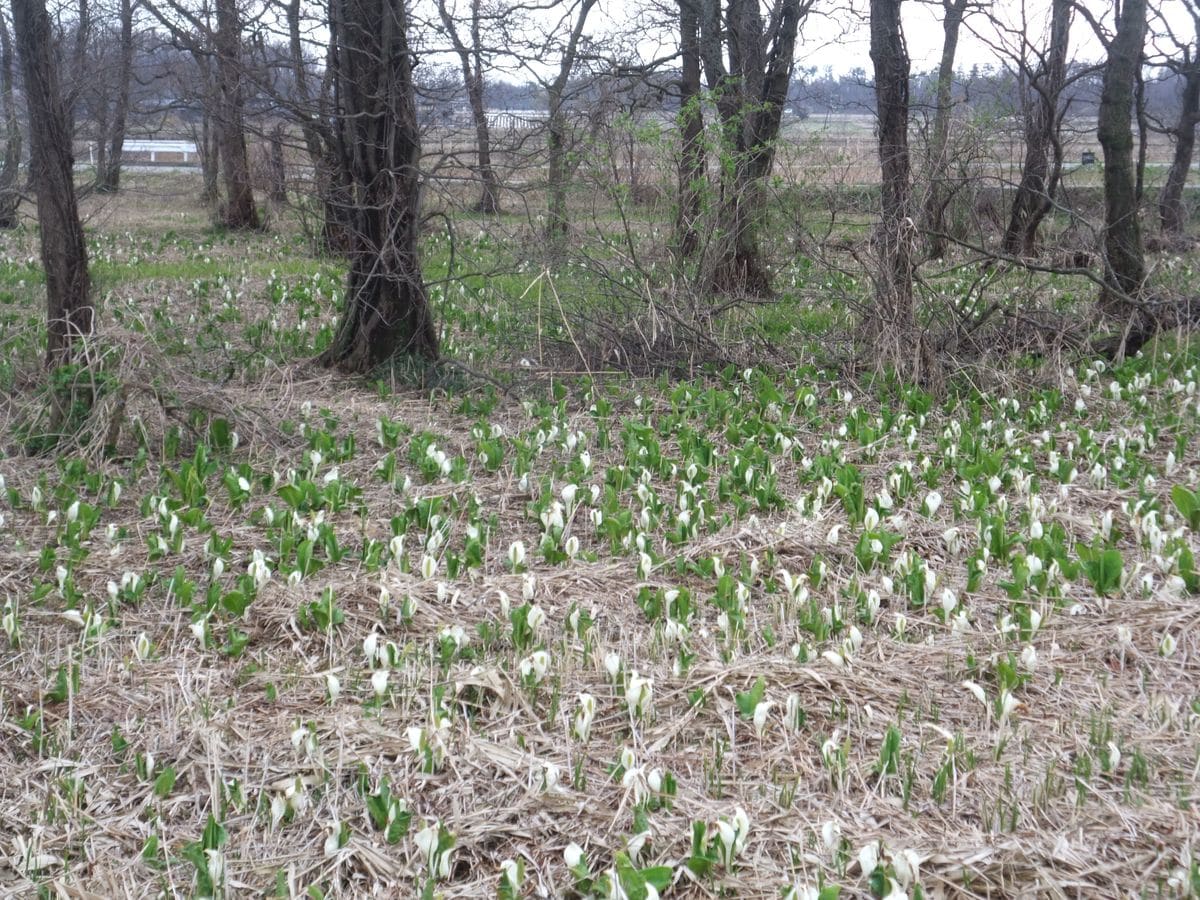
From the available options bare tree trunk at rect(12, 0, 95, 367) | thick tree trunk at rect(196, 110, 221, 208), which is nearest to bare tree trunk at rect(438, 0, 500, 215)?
bare tree trunk at rect(12, 0, 95, 367)

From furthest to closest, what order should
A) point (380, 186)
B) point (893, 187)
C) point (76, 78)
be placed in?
point (893, 187), point (76, 78), point (380, 186)

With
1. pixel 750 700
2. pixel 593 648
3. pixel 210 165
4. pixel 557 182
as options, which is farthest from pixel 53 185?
pixel 210 165

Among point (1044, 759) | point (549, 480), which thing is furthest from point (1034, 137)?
point (1044, 759)

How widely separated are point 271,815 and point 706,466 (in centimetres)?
368

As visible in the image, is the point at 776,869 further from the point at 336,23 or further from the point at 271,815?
the point at 336,23

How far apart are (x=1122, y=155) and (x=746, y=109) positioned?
316cm

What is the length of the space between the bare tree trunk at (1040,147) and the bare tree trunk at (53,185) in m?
6.87

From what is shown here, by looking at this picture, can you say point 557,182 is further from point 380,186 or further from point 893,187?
point 893,187

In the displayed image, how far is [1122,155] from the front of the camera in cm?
991

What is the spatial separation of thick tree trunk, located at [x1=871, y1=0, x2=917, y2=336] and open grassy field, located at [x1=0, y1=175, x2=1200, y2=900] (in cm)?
106

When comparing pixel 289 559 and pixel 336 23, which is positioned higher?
pixel 336 23

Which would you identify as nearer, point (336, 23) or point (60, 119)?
point (60, 119)

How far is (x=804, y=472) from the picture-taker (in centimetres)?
622

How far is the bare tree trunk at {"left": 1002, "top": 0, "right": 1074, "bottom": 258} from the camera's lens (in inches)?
400
